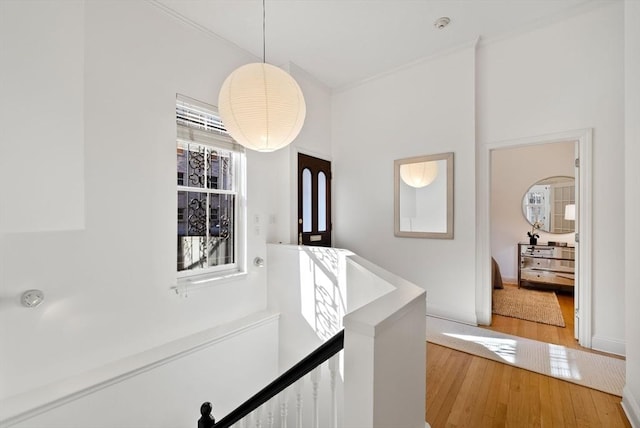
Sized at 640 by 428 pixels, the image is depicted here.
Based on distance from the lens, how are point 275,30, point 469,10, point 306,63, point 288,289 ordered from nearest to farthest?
1. point 469,10
2. point 275,30
3. point 288,289
4. point 306,63

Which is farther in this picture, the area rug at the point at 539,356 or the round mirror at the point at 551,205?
the round mirror at the point at 551,205

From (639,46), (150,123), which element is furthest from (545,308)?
(150,123)

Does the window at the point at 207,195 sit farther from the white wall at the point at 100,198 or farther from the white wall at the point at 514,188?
the white wall at the point at 514,188

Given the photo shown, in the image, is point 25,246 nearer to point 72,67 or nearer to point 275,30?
point 72,67

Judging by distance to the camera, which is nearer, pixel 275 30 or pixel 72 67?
pixel 72 67

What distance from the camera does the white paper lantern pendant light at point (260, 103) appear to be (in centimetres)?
181

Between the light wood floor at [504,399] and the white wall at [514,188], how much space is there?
11.6ft

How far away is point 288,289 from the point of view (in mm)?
3156

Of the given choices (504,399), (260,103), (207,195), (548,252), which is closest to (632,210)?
(504,399)

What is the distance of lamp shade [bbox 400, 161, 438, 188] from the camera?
3439 millimetres

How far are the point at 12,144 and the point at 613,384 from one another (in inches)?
175

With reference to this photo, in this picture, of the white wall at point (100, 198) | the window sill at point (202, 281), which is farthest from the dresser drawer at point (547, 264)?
the white wall at point (100, 198)

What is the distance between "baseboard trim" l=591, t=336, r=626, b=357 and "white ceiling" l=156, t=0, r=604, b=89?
10.2 ft

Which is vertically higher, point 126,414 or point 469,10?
point 469,10
